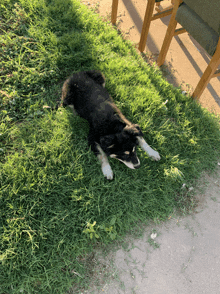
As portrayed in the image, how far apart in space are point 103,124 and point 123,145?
45 cm

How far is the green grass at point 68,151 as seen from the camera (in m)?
2.26

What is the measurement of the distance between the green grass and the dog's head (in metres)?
0.33

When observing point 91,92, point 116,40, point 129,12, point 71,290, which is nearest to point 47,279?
point 71,290

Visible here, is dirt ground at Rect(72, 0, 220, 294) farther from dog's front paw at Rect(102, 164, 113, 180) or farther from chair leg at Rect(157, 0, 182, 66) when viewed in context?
chair leg at Rect(157, 0, 182, 66)

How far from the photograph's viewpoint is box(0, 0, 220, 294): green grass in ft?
7.40

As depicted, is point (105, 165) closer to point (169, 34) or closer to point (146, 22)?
point (169, 34)

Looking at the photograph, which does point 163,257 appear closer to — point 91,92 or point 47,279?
point 47,279

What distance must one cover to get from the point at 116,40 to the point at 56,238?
393 centimetres

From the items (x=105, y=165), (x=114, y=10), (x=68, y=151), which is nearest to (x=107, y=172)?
(x=105, y=165)

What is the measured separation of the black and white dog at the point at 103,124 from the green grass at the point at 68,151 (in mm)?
179

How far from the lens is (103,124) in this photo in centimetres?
264

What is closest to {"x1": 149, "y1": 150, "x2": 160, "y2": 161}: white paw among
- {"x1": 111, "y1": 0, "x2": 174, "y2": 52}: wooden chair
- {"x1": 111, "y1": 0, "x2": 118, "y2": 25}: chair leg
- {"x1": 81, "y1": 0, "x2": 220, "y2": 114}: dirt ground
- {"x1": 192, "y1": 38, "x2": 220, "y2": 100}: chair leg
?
{"x1": 192, "y1": 38, "x2": 220, "y2": 100}: chair leg

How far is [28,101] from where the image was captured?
3219 mm

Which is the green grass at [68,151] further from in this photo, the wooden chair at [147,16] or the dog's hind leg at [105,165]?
the wooden chair at [147,16]
